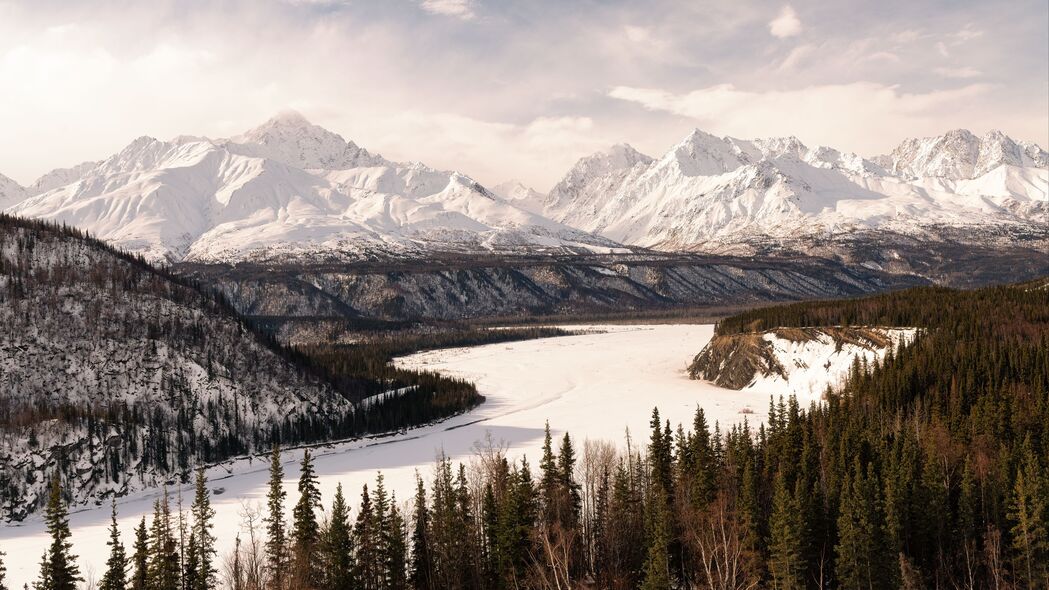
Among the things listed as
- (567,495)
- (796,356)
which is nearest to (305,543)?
(567,495)

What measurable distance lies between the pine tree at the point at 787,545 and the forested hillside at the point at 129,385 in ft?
275

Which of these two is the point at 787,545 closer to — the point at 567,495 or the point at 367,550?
the point at 567,495

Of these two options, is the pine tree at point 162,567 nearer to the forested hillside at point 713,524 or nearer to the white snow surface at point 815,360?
the forested hillside at point 713,524

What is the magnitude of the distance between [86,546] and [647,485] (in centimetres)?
6004

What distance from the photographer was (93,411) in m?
104

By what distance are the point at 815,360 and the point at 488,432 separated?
75.6 m

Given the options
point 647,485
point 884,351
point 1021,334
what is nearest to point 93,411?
point 647,485

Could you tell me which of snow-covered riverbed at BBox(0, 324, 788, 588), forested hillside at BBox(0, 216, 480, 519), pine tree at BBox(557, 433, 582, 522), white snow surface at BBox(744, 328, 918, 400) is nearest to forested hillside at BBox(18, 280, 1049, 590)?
pine tree at BBox(557, 433, 582, 522)

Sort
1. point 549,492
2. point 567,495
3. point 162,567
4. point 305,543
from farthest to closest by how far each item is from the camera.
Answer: point 567,495 → point 549,492 → point 305,543 → point 162,567

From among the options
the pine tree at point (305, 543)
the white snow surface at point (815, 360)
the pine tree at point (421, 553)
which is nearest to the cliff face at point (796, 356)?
the white snow surface at point (815, 360)

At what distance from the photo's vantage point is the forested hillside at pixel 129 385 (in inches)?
3762

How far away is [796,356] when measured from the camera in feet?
493

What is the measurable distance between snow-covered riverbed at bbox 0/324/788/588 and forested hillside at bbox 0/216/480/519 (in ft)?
20.2

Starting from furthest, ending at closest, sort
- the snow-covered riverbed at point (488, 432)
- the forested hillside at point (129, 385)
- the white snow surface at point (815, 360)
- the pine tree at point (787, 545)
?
the white snow surface at point (815, 360)
the forested hillside at point (129, 385)
the snow-covered riverbed at point (488, 432)
the pine tree at point (787, 545)
